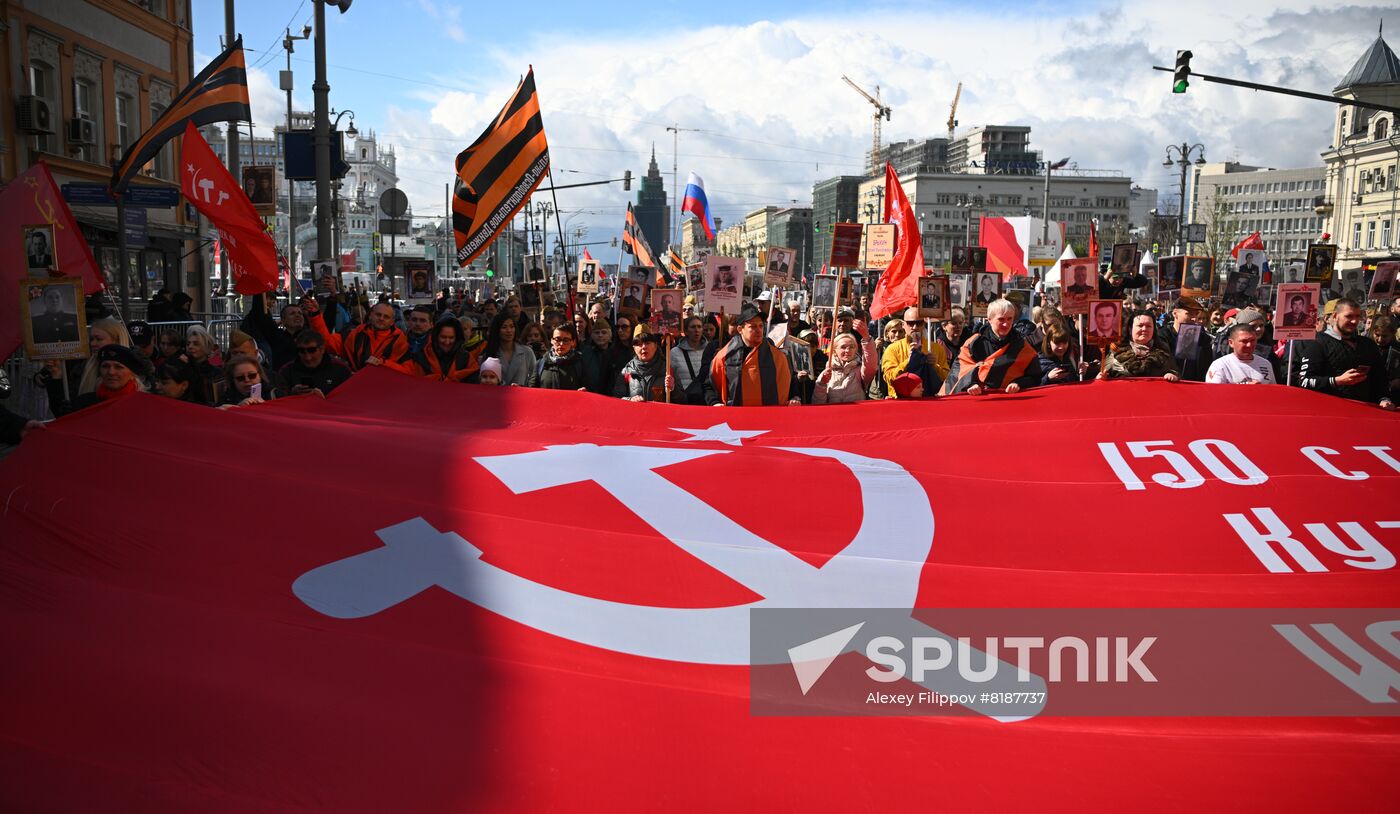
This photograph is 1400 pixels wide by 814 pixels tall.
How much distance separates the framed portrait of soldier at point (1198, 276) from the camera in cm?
1575

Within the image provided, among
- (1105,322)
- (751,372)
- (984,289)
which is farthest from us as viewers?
(984,289)

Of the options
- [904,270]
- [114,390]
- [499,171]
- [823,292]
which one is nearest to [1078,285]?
[904,270]

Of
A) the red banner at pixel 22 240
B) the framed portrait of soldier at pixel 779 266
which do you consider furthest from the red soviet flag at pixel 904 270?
the red banner at pixel 22 240

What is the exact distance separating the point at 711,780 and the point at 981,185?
16151 centimetres

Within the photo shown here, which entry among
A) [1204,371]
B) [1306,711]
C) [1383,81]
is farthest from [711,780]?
[1383,81]

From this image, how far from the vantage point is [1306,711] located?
3.80 m

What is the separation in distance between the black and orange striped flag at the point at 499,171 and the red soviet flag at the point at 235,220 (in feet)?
7.00

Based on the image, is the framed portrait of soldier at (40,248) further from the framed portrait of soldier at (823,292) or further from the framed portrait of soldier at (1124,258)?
the framed portrait of soldier at (1124,258)

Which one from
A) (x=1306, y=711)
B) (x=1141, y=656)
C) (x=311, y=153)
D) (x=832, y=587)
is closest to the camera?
(x=1306, y=711)

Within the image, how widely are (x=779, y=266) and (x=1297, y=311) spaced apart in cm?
665

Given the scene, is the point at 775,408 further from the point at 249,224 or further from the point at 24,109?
the point at 24,109

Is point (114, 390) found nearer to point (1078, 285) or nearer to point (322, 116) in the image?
point (1078, 285)

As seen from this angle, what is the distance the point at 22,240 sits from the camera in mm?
8367

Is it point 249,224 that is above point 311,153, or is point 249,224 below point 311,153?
below
